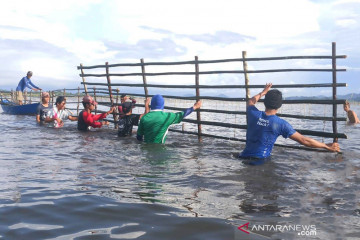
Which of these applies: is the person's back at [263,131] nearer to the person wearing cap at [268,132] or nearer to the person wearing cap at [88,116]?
the person wearing cap at [268,132]

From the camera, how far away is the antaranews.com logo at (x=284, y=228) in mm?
2750

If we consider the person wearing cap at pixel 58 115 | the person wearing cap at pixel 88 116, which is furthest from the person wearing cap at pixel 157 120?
the person wearing cap at pixel 58 115

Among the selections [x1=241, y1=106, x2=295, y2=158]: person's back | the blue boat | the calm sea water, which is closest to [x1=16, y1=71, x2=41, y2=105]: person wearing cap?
the blue boat

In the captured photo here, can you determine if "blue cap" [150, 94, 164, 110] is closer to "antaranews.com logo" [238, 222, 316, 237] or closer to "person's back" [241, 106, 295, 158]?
"person's back" [241, 106, 295, 158]

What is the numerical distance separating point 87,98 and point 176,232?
22.6 feet

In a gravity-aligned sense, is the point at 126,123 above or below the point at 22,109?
below

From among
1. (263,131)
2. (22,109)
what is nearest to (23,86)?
(22,109)

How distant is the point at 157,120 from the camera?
21.4 ft

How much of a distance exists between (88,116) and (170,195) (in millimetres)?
6347

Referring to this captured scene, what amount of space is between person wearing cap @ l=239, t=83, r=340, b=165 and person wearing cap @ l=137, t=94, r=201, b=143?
5.97 ft

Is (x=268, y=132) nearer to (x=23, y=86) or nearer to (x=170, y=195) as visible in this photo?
(x=170, y=195)

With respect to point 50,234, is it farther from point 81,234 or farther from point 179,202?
point 179,202

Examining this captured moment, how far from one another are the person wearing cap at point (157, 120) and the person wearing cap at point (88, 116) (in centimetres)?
284

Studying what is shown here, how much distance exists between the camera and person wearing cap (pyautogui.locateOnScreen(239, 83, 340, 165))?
4680 mm
